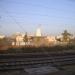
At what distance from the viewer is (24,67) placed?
12.5 metres

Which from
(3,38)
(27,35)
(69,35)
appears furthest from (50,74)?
(69,35)

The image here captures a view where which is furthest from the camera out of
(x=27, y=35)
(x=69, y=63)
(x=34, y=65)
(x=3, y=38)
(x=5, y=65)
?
(x=27, y=35)

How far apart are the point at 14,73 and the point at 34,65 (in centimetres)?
246

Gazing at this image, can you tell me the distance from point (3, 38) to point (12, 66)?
109 feet

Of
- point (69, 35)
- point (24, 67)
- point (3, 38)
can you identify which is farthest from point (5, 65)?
point (69, 35)

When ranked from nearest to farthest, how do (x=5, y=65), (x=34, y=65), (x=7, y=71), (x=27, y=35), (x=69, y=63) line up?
(x=7, y=71)
(x=5, y=65)
(x=34, y=65)
(x=69, y=63)
(x=27, y=35)

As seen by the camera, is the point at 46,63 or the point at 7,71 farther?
the point at 46,63

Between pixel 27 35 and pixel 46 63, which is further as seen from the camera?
pixel 27 35

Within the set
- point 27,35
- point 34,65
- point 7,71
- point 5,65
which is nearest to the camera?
point 7,71

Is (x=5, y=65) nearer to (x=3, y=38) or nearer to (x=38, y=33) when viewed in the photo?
(x=3, y=38)

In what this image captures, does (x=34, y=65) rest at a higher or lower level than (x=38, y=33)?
lower

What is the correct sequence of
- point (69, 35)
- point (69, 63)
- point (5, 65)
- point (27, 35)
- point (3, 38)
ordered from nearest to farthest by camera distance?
point (5, 65) → point (69, 63) → point (3, 38) → point (27, 35) → point (69, 35)

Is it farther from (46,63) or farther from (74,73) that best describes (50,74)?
(46,63)

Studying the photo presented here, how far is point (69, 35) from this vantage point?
185 feet
